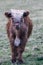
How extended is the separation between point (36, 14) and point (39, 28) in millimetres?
3459

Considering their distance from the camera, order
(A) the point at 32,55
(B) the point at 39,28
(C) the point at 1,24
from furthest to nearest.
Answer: (C) the point at 1,24 → (B) the point at 39,28 → (A) the point at 32,55

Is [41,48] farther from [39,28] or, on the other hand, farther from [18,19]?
[39,28]

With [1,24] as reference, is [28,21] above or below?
above

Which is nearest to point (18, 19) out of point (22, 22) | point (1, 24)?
point (22, 22)

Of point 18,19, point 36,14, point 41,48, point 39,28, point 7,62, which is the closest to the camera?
point 18,19

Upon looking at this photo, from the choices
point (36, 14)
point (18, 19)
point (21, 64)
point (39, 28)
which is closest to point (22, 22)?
point (18, 19)

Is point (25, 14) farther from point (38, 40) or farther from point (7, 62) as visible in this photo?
point (38, 40)

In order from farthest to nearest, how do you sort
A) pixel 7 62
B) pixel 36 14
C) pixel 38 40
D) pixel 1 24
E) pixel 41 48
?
pixel 36 14
pixel 1 24
pixel 38 40
pixel 41 48
pixel 7 62

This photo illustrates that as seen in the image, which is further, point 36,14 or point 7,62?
point 36,14

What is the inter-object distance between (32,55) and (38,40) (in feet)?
4.99

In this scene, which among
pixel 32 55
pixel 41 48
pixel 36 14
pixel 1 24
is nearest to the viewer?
pixel 32 55

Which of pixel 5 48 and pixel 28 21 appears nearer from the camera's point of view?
pixel 28 21

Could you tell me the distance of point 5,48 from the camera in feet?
30.0

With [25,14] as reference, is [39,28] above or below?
below
